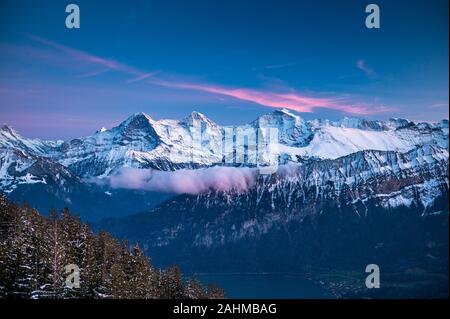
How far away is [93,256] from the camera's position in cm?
4388

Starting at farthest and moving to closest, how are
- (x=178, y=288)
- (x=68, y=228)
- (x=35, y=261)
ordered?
(x=178, y=288)
(x=68, y=228)
(x=35, y=261)

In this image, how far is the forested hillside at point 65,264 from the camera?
35469 mm

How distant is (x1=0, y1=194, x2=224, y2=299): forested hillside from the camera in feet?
116

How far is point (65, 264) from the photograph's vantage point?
38.5 metres
